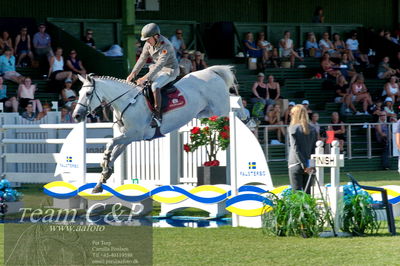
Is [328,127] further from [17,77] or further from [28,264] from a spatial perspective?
[28,264]

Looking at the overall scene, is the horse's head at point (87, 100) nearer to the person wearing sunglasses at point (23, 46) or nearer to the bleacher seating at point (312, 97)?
the bleacher seating at point (312, 97)

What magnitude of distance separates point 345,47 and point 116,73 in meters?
8.75

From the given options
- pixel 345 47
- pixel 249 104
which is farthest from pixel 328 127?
pixel 345 47

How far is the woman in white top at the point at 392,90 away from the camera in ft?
86.4

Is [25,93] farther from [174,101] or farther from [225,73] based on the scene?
[174,101]

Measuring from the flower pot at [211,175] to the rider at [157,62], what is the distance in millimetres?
1029

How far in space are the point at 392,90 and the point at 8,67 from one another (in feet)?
34.9

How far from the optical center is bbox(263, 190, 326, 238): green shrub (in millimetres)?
10695

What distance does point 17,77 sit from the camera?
2242cm

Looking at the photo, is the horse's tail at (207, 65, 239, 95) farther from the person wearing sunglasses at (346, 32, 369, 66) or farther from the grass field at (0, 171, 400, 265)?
the person wearing sunglasses at (346, 32, 369, 66)

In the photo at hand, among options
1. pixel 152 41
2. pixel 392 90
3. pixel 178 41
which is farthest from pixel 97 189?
pixel 392 90

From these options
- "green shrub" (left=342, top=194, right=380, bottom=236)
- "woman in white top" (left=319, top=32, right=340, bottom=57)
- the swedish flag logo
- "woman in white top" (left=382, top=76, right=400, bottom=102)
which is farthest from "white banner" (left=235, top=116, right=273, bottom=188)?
"woman in white top" (left=319, top=32, right=340, bottom=57)

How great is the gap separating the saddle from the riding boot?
0.09 meters

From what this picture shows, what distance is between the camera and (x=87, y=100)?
13.0m
